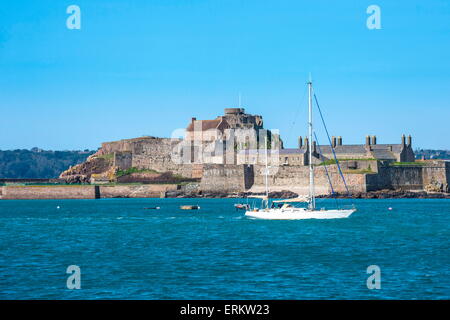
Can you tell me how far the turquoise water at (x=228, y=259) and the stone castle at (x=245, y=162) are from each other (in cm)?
2781

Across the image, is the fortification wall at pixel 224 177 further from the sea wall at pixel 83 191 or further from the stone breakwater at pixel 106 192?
the sea wall at pixel 83 191

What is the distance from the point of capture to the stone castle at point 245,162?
6588 cm

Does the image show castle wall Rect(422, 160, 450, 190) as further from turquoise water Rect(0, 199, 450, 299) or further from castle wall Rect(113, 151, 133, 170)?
castle wall Rect(113, 151, 133, 170)

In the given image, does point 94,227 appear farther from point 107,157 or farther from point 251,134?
point 107,157

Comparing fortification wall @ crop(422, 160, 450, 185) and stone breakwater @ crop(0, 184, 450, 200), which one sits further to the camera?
stone breakwater @ crop(0, 184, 450, 200)

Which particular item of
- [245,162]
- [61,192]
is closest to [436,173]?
[245,162]

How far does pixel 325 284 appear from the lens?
661 inches

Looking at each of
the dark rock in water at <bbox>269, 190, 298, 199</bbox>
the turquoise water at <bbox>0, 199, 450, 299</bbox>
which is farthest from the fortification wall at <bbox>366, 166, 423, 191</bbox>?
the turquoise water at <bbox>0, 199, 450, 299</bbox>

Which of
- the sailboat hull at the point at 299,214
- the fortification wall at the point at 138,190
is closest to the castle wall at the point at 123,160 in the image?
the fortification wall at the point at 138,190

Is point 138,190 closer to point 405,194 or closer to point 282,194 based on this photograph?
point 282,194

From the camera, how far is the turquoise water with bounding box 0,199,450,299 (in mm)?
16062

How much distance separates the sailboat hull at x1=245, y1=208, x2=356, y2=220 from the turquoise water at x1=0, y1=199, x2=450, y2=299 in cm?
53

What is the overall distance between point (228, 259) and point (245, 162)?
2023 inches

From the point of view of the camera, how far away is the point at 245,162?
7294 centimetres
